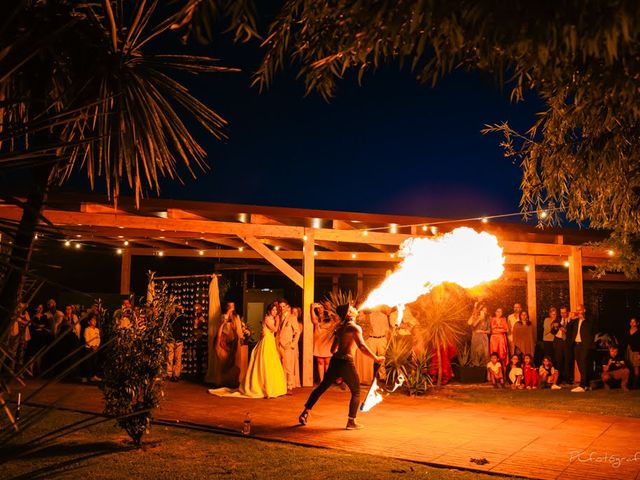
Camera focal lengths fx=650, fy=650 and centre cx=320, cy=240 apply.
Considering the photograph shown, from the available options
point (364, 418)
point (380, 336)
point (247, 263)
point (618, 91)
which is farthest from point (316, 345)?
point (618, 91)

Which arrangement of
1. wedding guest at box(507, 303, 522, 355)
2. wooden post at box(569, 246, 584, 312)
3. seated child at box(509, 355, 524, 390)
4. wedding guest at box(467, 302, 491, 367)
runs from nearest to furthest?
seated child at box(509, 355, 524, 390) < wedding guest at box(507, 303, 522, 355) < wedding guest at box(467, 302, 491, 367) < wooden post at box(569, 246, 584, 312)

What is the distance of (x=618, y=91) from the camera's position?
413 centimetres

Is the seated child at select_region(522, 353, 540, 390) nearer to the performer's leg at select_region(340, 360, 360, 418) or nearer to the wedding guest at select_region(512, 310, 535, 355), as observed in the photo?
the wedding guest at select_region(512, 310, 535, 355)

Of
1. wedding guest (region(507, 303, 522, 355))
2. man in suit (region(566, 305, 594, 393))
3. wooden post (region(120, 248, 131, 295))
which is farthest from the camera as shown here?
wooden post (region(120, 248, 131, 295))

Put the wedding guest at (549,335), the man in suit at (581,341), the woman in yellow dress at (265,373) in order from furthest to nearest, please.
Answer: the wedding guest at (549,335), the man in suit at (581,341), the woman in yellow dress at (265,373)

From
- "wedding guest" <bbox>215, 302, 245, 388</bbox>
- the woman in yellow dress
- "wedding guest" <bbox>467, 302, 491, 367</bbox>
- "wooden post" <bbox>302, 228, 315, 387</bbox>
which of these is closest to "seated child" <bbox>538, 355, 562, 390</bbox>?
"wedding guest" <bbox>467, 302, 491, 367</bbox>

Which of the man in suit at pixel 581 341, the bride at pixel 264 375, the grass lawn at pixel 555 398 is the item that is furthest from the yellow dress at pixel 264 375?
the man in suit at pixel 581 341

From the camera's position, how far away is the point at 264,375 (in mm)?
12625

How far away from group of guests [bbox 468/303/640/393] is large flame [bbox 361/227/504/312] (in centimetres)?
314

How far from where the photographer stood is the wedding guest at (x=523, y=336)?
51.5ft

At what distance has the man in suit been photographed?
46.9ft

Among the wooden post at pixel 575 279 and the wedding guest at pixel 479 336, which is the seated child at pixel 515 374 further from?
the wooden post at pixel 575 279

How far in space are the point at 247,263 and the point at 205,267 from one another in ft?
6.13

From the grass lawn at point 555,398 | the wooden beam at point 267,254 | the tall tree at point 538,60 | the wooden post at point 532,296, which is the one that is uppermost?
the tall tree at point 538,60
